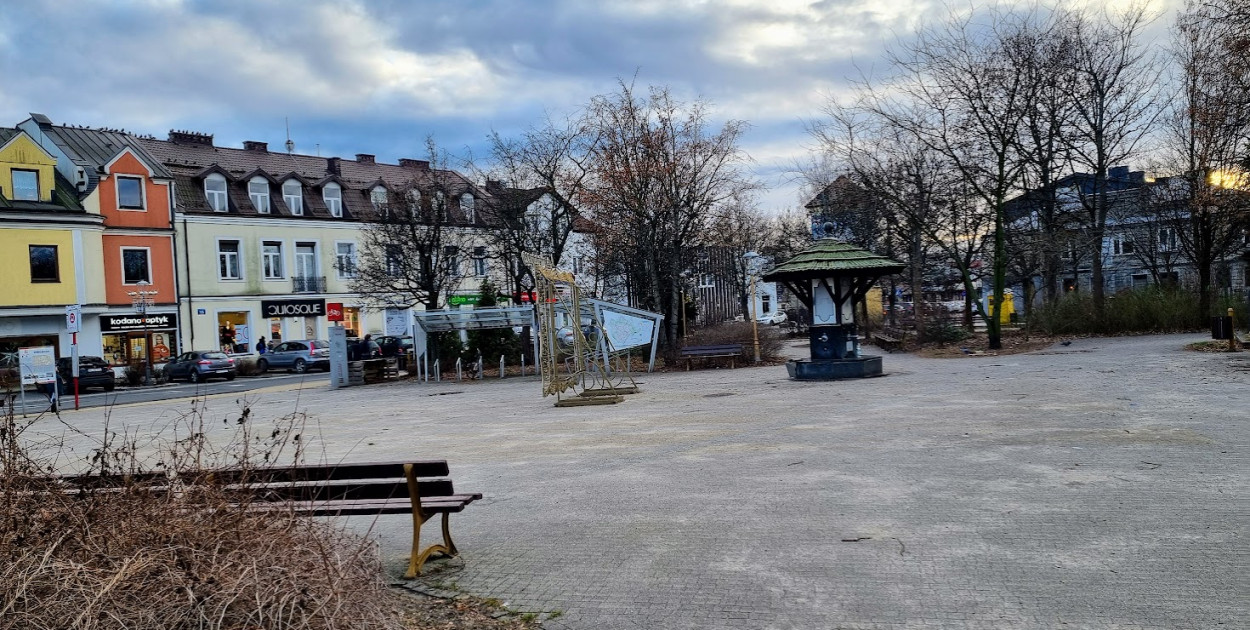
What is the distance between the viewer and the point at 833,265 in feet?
65.0

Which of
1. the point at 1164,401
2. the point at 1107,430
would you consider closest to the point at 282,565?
the point at 1107,430

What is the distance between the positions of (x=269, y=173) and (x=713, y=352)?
1337 inches

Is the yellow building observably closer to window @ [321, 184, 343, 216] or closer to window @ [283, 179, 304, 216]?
window @ [283, 179, 304, 216]

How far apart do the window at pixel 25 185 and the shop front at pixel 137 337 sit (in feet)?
20.2

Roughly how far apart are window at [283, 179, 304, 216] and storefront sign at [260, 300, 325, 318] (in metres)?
4.98

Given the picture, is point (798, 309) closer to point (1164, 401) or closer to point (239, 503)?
point (1164, 401)

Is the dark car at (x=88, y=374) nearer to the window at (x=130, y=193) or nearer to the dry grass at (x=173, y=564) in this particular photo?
the window at (x=130, y=193)

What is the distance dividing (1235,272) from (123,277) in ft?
213

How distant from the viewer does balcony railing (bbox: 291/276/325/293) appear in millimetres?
49375

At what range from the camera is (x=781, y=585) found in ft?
17.0

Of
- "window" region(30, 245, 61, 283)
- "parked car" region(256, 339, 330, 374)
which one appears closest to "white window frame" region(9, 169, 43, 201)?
"window" region(30, 245, 61, 283)

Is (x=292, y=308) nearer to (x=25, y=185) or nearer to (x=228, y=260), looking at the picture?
(x=228, y=260)

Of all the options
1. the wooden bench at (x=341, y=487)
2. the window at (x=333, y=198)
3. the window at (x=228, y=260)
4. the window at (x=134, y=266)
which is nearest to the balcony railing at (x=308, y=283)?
the window at (x=228, y=260)

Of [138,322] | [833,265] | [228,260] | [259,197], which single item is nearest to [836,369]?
[833,265]
